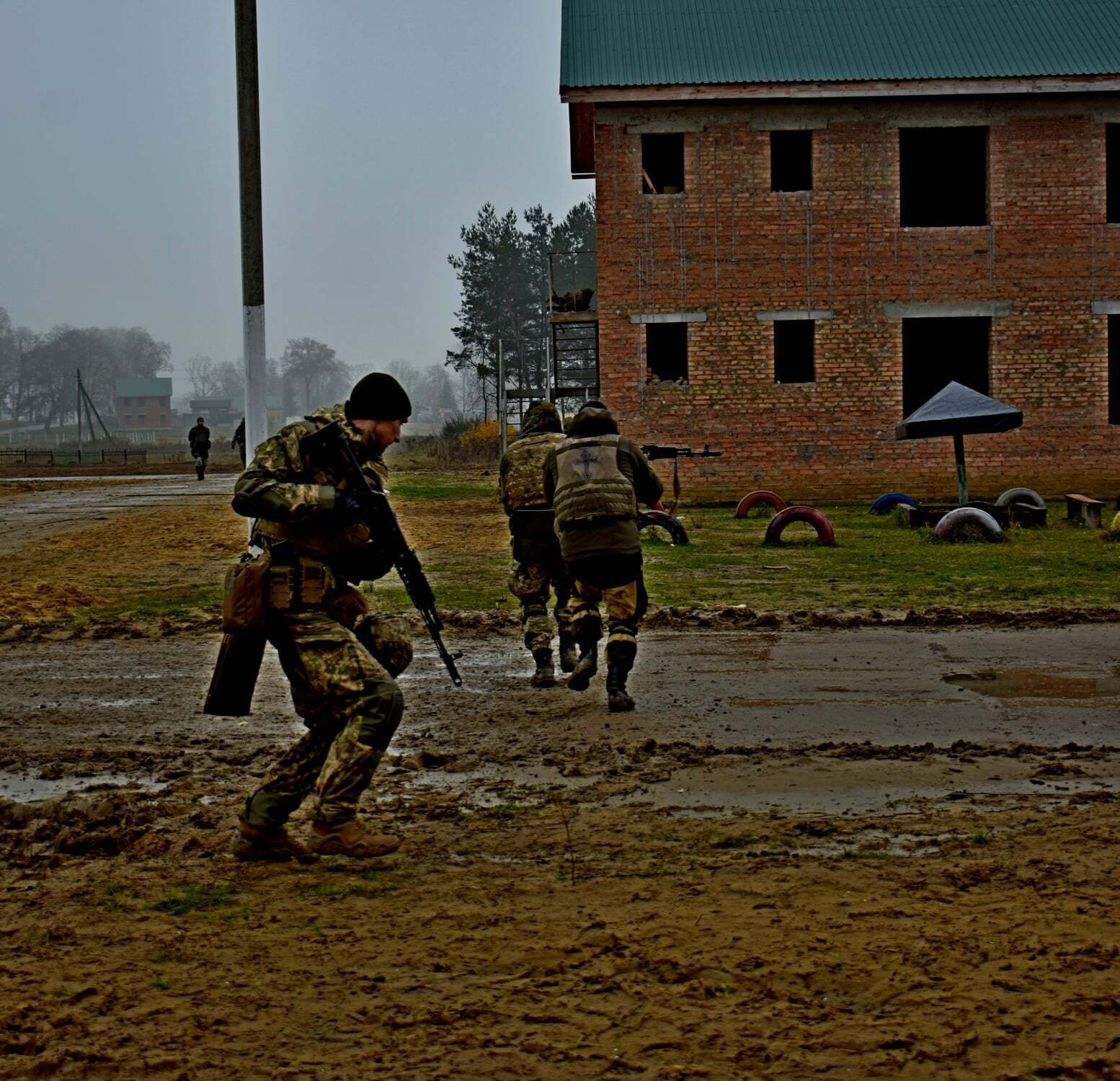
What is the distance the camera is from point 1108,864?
15.7ft

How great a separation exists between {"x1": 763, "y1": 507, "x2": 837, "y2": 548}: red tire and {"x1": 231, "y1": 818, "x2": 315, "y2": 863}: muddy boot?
12235 mm

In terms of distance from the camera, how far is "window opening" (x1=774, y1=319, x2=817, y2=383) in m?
24.5

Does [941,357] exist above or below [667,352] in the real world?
below

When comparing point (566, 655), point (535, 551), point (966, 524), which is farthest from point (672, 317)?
point (566, 655)

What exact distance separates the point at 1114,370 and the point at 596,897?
22819mm

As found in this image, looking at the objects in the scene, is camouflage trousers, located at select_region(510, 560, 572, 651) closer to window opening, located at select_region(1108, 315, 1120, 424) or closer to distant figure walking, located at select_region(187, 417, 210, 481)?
window opening, located at select_region(1108, 315, 1120, 424)

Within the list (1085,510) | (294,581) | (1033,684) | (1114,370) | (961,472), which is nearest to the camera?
(294,581)

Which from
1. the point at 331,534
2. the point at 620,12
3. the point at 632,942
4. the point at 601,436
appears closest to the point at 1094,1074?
the point at 632,942

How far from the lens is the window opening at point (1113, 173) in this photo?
24.4m

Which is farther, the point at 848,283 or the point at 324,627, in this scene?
the point at 848,283

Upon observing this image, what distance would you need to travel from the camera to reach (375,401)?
5.14 m

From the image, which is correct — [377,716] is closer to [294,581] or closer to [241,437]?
[294,581]

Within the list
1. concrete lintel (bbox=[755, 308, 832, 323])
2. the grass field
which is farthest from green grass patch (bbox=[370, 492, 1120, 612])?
concrete lintel (bbox=[755, 308, 832, 323])

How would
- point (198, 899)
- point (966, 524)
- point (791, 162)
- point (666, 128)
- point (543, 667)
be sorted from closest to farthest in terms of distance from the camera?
point (198, 899) < point (543, 667) < point (966, 524) < point (666, 128) < point (791, 162)
